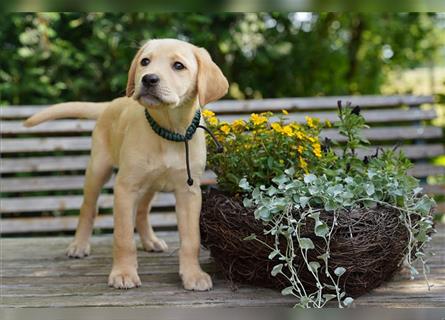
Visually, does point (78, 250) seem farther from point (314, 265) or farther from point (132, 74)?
point (314, 265)

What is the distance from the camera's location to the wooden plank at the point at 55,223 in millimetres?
4152

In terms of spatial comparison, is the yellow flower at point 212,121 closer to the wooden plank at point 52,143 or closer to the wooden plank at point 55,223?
the wooden plank at point 55,223

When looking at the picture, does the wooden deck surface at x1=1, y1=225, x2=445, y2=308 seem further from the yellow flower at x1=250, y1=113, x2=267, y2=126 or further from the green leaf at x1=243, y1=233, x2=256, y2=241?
the yellow flower at x1=250, y1=113, x2=267, y2=126

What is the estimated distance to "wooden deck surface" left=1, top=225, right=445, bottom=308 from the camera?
2189 millimetres

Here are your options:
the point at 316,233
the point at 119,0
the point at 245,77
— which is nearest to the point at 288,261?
the point at 316,233

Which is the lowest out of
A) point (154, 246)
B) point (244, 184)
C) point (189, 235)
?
point (154, 246)

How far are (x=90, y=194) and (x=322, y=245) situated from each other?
1.29m

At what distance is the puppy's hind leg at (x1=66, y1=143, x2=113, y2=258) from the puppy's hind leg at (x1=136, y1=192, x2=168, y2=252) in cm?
23

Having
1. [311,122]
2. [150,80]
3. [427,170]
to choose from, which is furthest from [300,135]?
[427,170]

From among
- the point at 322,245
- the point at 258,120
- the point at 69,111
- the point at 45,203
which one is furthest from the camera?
the point at 45,203

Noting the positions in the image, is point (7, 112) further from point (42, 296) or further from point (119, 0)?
point (119, 0)

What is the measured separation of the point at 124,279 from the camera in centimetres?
239

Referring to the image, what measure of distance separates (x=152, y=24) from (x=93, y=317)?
9.69 ft

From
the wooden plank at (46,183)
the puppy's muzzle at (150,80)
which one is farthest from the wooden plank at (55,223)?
the puppy's muzzle at (150,80)
